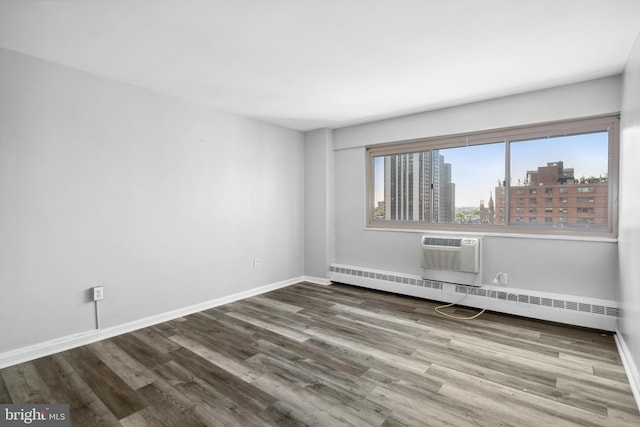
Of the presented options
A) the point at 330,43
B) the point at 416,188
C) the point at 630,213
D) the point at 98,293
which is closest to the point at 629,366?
the point at 630,213

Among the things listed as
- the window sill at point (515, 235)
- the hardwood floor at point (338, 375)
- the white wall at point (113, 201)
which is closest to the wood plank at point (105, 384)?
the hardwood floor at point (338, 375)

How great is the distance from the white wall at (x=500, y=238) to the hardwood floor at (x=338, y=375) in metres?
0.50

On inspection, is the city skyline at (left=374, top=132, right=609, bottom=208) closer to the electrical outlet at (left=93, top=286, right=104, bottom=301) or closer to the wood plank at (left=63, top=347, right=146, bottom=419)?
the wood plank at (left=63, top=347, right=146, bottom=419)

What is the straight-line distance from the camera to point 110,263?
290 centimetres

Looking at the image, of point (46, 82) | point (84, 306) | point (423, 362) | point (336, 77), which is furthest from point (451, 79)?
point (84, 306)

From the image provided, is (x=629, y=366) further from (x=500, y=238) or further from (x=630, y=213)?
(x=500, y=238)

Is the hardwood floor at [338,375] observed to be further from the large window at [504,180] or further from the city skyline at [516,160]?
the city skyline at [516,160]

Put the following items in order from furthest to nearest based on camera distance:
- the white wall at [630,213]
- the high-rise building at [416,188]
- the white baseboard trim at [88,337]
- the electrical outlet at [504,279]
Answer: the high-rise building at [416,188]
the electrical outlet at [504,279]
the white baseboard trim at [88,337]
the white wall at [630,213]

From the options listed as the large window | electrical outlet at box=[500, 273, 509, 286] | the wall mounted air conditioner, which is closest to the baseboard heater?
the wall mounted air conditioner

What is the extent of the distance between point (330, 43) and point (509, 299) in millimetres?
3114

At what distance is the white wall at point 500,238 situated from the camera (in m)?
2.99

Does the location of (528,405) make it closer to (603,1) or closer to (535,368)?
(535,368)

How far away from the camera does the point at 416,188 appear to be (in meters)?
4.30

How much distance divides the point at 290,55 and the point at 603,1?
6.67 feet
